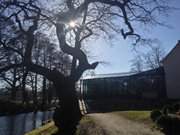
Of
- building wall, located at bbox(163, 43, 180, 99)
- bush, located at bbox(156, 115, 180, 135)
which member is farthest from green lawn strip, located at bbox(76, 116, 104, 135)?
building wall, located at bbox(163, 43, 180, 99)

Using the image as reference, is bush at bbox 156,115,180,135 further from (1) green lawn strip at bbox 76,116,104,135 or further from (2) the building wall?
(2) the building wall

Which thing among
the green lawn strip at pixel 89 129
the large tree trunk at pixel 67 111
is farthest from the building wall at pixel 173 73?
the large tree trunk at pixel 67 111

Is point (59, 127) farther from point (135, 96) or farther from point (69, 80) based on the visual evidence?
point (135, 96)

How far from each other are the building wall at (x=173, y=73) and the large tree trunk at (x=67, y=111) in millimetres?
16706

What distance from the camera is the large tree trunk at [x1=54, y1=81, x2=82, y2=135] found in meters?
12.4

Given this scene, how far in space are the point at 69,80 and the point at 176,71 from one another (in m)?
17.2

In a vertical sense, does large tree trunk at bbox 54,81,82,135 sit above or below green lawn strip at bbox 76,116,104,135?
above

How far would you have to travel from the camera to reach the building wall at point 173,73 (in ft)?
88.1

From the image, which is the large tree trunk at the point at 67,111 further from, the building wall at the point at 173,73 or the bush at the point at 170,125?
the building wall at the point at 173,73

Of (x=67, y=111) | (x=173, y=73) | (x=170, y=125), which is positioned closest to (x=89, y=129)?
(x=67, y=111)

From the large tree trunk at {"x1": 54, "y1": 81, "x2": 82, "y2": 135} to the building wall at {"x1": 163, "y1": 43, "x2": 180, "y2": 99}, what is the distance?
1671 cm

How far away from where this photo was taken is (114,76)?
3161cm

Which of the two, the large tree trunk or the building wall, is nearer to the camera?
the large tree trunk

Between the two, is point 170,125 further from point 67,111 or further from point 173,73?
point 173,73
